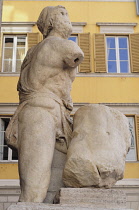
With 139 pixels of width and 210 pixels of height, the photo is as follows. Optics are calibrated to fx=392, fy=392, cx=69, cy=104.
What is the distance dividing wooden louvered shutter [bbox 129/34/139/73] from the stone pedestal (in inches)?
448

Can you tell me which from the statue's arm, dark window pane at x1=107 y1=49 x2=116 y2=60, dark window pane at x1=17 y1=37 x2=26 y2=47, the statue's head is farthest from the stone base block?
dark window pane at x1=17 y1=37 x2=26 y2=47

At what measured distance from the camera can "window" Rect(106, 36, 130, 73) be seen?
1411 cm

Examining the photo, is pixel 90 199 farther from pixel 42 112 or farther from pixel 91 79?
pixel 91 79

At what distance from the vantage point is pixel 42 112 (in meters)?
3.09

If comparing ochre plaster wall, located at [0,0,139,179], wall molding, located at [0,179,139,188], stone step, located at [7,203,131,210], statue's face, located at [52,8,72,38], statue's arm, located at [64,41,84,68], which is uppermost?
ochre plaster wall, located at [0,0,139,179]

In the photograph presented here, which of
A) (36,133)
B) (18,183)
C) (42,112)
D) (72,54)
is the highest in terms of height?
(72,54)

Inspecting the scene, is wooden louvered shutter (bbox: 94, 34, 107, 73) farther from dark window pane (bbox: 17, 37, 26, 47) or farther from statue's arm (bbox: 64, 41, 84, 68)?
statue's arm (bbox: 64, 41, 84, 68)

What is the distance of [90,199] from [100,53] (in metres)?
11.7

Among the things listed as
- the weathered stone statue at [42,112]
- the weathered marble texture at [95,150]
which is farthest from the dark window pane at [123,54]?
the weathered marble texture at [95,150]

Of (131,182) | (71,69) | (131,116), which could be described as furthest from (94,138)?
(131,116)

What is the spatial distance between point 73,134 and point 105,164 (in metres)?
0.38

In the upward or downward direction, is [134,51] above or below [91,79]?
above

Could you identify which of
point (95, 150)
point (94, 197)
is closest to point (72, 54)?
point (95, 150)

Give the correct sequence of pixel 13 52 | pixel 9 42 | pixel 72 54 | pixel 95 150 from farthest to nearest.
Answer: pixel 9 42 → pixel 13 52 → pixel 72 54 → pixel 95 150
